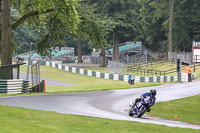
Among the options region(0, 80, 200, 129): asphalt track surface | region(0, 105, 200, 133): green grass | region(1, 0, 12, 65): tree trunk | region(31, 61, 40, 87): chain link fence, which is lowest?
region(0, 80, 200, 129): asphalt track surface

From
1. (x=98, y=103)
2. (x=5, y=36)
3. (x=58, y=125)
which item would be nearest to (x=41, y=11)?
(x=5, y=36)

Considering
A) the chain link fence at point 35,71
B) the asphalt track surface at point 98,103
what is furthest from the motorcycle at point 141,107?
the chain link fence at point 35,71

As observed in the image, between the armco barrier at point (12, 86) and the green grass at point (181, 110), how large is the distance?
27.0ft

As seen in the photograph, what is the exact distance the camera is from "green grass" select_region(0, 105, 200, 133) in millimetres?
10547

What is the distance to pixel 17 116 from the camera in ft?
44.0

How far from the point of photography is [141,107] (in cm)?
1709

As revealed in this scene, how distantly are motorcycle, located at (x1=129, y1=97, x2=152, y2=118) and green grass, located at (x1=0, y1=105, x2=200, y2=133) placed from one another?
141 inches

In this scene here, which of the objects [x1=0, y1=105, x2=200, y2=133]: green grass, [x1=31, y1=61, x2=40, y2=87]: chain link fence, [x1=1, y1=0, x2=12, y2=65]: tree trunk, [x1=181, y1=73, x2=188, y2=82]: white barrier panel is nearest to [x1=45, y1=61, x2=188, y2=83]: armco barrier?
[x1=181, y1=73, x2=188, y2=82]: white barrier panel

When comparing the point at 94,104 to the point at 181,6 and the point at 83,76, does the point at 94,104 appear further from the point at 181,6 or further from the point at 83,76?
the point at 181,6

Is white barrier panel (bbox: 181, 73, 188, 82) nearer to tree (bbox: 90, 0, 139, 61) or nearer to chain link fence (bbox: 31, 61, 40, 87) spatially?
chain link fence (bbox: 31, 61, 40, 87)

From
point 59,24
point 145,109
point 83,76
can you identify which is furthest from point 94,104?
point 83,76

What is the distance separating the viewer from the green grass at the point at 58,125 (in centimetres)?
1055

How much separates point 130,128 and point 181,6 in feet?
221

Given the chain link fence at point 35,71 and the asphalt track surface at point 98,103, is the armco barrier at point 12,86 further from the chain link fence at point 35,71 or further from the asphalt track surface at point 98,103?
the asphalt track surface at point 98,103
